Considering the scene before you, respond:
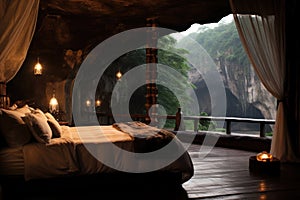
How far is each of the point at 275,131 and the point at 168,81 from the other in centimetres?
837

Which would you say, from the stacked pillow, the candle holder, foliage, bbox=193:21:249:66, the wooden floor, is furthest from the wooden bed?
foliage, bbox=193:21:249:66

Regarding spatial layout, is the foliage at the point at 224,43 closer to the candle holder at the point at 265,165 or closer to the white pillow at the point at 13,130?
the candle holder at the point at 265,165

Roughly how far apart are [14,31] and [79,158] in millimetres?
1470

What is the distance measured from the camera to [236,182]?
415cm

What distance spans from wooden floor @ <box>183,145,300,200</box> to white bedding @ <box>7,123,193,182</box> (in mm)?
334

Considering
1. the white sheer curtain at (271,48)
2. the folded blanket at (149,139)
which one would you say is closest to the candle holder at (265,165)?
the white sheer curtain at (271,48)

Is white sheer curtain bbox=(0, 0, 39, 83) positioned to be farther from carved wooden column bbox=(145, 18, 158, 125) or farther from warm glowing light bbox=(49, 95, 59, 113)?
carved wooden column bbox=(145, 18, 158, 125)

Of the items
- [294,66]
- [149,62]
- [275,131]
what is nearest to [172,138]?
[275,131]

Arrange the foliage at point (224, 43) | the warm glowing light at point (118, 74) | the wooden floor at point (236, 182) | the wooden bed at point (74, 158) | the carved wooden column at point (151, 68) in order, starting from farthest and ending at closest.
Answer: the foliage at point (224, 43) → the warm glowing light at point (118, 74) → the carved wooden column at point (151, 68) → the wooden floor at point (236, 182) → the wooden bed at point (74, 158)

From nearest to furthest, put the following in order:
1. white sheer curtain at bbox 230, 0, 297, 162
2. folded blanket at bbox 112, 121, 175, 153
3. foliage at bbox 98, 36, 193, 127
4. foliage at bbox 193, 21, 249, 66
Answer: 1. folded blanket at bbox 112, 121, 175, 153
2. white sheer curtain at bbox 230, 0, 297, 162
3. foliage at bbox 98, 36, 193, 127
4. foliage at bbox 193, 21, 249, 66

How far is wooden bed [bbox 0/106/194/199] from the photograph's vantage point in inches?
136

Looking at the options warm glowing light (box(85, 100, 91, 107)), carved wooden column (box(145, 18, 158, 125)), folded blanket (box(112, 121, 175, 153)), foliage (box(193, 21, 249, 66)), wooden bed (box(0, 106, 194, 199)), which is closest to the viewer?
wooden bed (box(0, 106, 194, 199))

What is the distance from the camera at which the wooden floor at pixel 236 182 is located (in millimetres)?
3588

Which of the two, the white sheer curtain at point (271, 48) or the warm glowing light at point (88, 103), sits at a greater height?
the white sheer curtain at point (271, 48)
